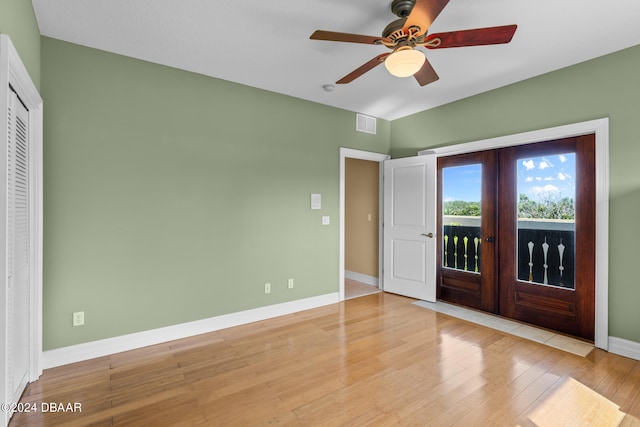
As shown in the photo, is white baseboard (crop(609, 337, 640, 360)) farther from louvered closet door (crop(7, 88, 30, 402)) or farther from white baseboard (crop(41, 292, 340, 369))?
louvered closet door (crop(7, 88, 30, 402))

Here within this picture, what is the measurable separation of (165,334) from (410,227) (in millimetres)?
3390

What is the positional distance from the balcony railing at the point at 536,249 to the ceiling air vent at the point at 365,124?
6.05 feet

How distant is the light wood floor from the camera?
2004 millimetres

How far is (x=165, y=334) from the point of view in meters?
3.14

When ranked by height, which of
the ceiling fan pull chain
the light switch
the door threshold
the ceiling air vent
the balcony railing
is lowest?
the door threshold

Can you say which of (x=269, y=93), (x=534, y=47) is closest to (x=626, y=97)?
(x=534, y=47)

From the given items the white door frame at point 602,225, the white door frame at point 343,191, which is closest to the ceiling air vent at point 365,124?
the white door frame at point 343,191

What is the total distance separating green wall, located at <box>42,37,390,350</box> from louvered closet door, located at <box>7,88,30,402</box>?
1.09ft

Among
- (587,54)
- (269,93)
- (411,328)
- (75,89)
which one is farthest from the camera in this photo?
(269,93)

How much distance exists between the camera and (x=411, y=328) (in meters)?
3.48

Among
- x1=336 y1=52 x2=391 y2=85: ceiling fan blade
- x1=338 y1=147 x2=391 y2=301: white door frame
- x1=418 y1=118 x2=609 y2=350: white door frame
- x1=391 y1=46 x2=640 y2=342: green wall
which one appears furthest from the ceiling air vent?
x1=418 y1=118 x2=609 y2=350: white door frame

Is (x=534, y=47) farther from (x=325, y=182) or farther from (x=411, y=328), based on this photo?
(x=411, y=328)

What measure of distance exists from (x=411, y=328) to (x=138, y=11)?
3.86 m

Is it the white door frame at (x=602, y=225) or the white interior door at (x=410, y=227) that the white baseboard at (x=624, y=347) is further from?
the white interior door at (x=410, y=227)
